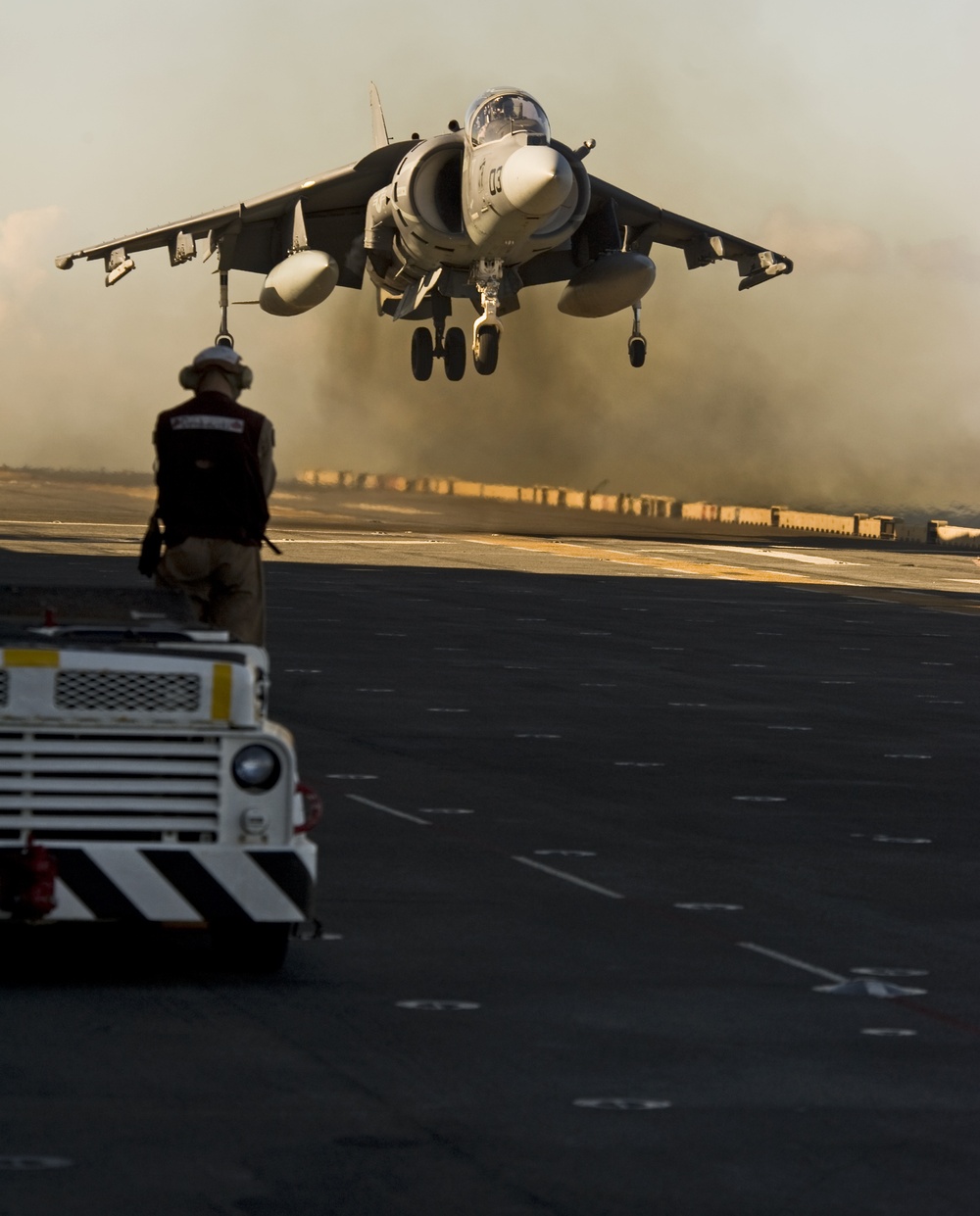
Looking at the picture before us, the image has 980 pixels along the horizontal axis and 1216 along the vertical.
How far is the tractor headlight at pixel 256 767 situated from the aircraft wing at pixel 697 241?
45056 millimetres

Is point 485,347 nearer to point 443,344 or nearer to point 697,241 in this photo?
point 443,344

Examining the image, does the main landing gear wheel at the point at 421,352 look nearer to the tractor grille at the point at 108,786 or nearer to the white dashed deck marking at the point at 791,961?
the white dashed deck marking at the point at 791,961

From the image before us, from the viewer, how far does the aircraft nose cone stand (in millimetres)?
37875

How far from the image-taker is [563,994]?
7.79 metres

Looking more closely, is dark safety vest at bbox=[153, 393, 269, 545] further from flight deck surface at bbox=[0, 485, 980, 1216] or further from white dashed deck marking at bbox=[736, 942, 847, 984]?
white dashed deck marking at bbox=[736, 942, 847, 984]

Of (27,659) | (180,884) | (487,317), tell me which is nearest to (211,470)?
A: (27,659)

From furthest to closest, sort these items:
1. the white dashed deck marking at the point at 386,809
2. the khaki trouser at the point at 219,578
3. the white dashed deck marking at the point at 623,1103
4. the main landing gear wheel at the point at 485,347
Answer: the main landing gear wheel at the point at 485,347
the white dashed deck marking at the point at 386,809
the khaki trouser at the point at 219,578
the white dashed deck marking at the point at 623,1103

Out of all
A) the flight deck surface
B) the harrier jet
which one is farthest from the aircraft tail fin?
the flight deck surface

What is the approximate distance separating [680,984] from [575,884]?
2.12 metres

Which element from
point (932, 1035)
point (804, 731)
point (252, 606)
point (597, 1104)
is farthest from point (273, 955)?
point (804, 731)

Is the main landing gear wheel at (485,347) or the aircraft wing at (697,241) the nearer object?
the main landing gear wheel at (485,347)

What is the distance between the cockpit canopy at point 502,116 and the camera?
40469mm

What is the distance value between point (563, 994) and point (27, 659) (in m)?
2.30

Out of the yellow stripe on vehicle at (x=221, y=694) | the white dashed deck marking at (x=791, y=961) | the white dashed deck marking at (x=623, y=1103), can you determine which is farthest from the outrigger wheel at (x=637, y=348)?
the white dashed deck marking at (x=623, y=1103)
